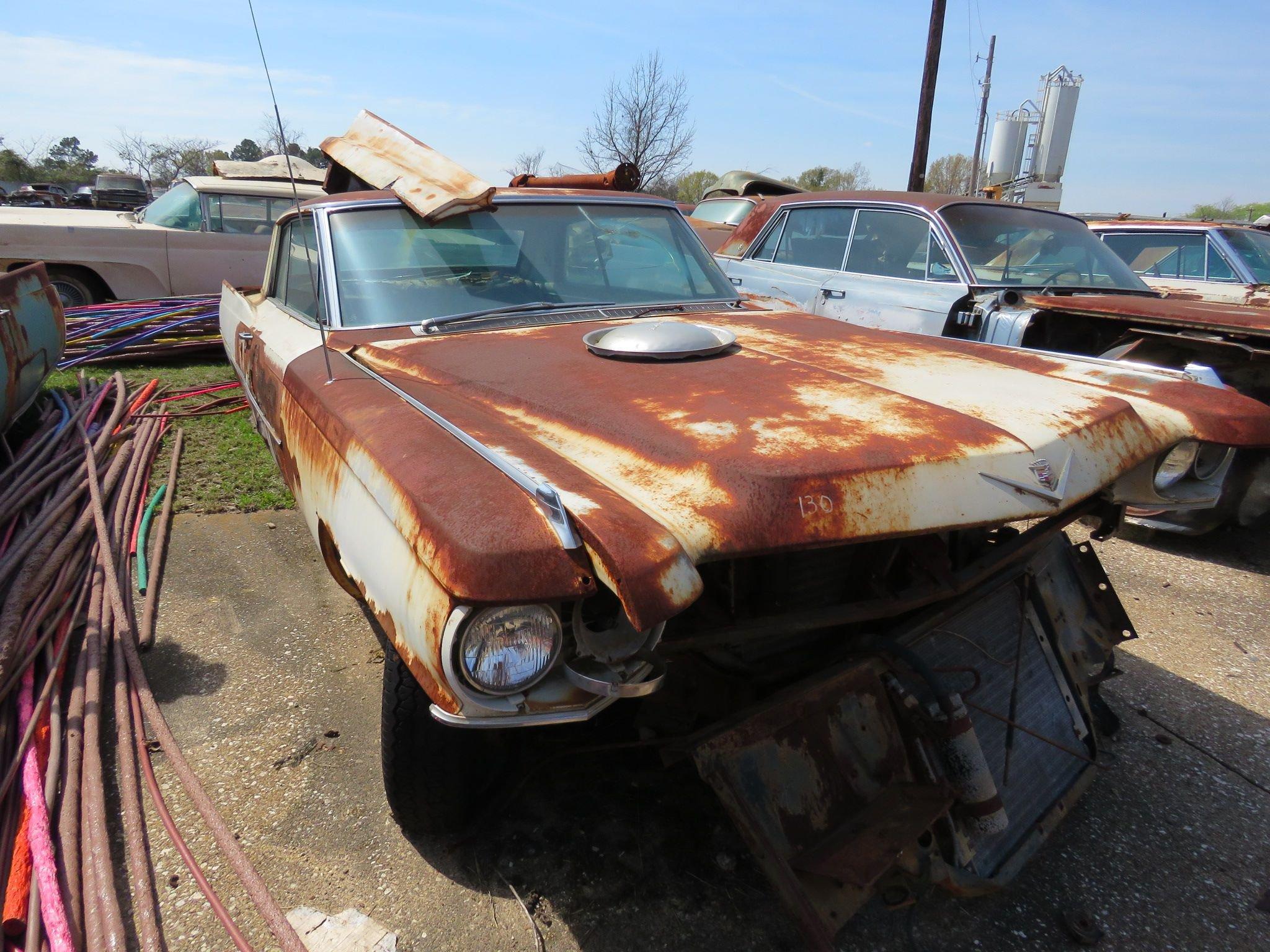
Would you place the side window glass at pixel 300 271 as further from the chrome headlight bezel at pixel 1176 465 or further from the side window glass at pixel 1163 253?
the side window glass at pixel 1163 253

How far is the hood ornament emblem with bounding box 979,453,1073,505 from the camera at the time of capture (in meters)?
1.78

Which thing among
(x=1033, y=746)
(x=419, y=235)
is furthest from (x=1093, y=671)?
(x=419, y=235)

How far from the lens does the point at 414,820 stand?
6.82 ft

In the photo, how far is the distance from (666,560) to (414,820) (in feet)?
3.87

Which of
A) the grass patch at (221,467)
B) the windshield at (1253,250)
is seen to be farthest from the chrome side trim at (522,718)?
the windshield at (1253,250)

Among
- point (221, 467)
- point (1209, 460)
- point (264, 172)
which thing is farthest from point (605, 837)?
→ point (264, 172)

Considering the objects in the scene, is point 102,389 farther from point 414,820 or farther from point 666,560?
point 666,560

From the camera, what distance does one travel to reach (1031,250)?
531 cm

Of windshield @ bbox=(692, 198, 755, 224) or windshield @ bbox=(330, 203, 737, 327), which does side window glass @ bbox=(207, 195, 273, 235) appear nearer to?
windshield @ bbox=(692, 198, 755, 224)

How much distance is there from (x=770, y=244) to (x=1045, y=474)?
483 cm

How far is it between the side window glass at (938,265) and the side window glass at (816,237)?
0.69 metres

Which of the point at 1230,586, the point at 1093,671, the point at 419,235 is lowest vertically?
the point at 1230,586

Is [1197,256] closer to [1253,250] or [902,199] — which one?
[1253,250]

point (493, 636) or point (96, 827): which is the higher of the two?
point (493, 636)
